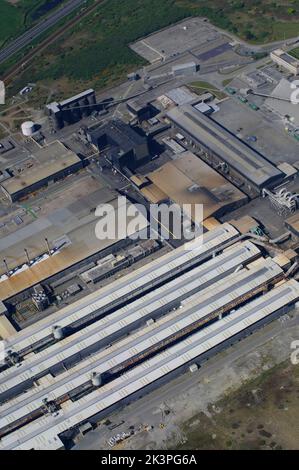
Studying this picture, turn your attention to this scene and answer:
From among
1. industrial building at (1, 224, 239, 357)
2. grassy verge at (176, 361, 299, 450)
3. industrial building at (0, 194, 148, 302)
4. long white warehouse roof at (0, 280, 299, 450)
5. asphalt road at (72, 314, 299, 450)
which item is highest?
industrial building at (0, 194, 148, 302)

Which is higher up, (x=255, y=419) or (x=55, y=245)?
(x=55, y=245)

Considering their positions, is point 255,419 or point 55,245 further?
point 55,245

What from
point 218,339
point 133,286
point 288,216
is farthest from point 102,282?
point 288,216

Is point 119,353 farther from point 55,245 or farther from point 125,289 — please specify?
point 55,245

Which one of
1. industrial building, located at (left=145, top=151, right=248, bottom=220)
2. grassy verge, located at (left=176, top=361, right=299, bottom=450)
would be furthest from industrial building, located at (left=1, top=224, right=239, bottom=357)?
grassy verge, located at (left=176, top=361, right=299, bottom=450)

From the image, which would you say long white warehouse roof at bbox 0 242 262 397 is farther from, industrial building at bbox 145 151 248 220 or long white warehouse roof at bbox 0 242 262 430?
industrial building at bbox 145 151 248 220

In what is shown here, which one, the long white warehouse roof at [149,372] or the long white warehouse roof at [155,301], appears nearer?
the long white warehouse roof at [149,372]

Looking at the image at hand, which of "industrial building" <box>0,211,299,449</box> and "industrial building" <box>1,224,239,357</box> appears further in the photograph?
"industrial building" <box>1,224,239,357</box>

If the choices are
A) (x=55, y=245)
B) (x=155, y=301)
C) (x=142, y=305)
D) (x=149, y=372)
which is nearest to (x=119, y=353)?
(x=149, y=372)

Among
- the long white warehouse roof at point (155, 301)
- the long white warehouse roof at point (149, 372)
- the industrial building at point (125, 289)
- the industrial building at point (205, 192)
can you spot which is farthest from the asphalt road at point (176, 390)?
the industrial building at point (205, 192)

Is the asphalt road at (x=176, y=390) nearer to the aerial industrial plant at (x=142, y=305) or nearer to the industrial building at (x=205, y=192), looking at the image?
the aerial industrial plant at (x=142, y=305)

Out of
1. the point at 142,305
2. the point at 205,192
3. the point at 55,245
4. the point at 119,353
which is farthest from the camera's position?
the point at 205,192

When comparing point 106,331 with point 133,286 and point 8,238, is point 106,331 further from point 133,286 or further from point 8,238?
point 8,238

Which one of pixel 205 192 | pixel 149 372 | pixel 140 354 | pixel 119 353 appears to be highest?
pixel 205 192
